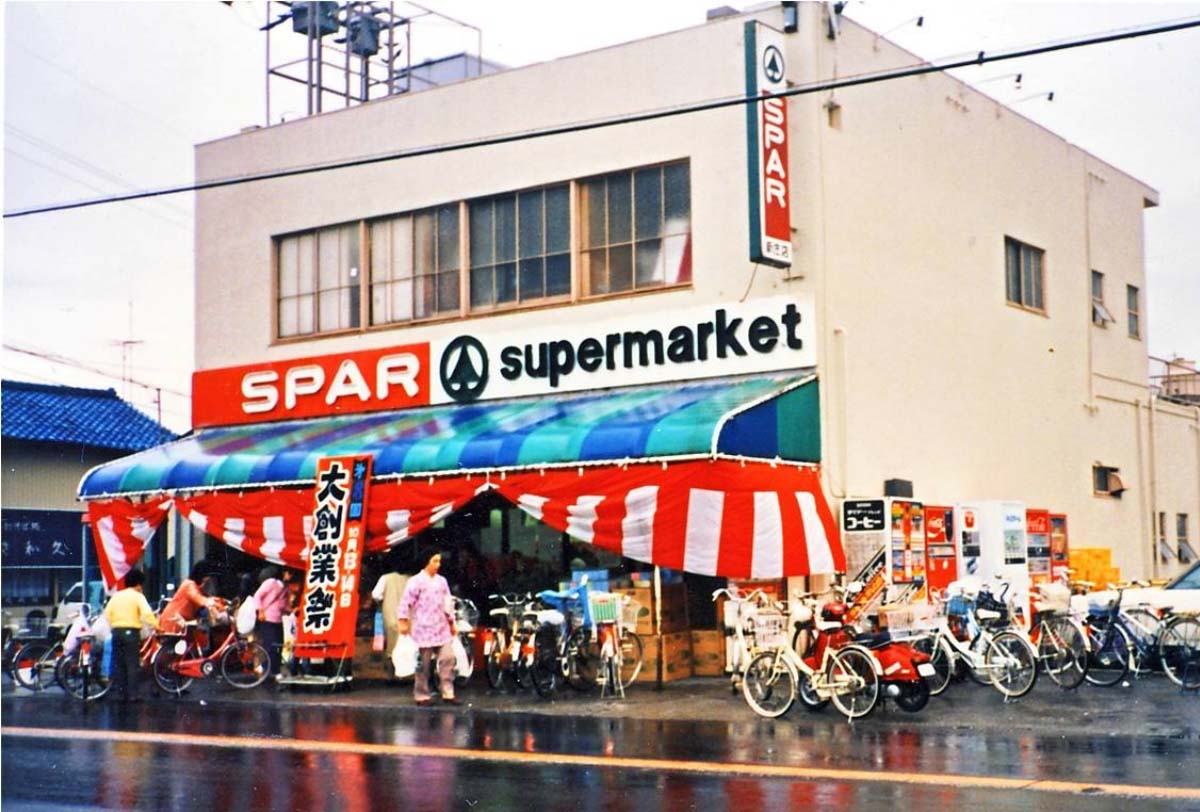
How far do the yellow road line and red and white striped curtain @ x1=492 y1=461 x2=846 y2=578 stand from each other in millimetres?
4835

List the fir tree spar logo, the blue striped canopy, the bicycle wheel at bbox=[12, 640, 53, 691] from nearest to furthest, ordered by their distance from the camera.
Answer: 1. the blue striped canopy
2. the bicycle wheel at bbox=[12, 640, 53, 691]
3. the fir tree spar logo

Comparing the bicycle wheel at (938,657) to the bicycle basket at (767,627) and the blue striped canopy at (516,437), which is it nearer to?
the bicycle basket at (767,627)

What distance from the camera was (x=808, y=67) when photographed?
21219mm

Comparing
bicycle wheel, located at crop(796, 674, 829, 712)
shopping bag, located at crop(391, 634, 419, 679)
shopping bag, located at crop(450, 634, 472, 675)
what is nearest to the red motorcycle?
bicycle wheel, located at crop(796, 674, 829, 712)

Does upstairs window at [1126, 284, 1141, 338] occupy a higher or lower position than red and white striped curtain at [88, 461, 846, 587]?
higher

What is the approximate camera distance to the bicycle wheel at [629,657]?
65.9 ft

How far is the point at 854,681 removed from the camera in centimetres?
1616

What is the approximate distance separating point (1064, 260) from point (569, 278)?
9744 mm

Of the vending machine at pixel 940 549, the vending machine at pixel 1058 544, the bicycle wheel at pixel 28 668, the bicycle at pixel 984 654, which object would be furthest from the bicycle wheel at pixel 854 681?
the bicycle wheel at pixel 28 668

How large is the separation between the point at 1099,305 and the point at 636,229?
426 inches

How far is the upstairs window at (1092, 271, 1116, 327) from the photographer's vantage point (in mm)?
28516

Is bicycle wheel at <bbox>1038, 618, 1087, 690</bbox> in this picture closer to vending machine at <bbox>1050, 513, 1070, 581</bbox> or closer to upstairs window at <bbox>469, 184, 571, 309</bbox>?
vending machine at <bbox>1050, 513, 1070, 581</bbox>

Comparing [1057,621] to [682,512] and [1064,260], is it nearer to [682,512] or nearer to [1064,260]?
[682,512]

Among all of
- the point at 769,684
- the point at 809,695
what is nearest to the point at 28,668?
the point at 769,684
